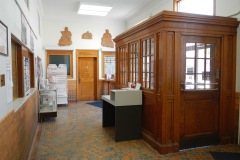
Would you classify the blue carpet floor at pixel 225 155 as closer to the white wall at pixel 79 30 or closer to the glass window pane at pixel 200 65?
the glass window pane at pixel 200 65

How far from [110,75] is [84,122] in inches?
150

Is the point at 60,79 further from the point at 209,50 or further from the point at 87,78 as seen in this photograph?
the point at 209,50

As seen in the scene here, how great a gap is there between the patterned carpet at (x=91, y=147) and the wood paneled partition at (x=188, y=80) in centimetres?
20

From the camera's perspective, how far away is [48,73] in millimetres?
7758

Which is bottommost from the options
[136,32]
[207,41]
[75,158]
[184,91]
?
[75,158]

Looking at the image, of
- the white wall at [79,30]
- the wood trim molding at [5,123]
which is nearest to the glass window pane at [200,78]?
the wood trim molding at [5,123]

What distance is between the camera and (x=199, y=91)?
3.69m

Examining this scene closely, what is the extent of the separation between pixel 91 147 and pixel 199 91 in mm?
2311

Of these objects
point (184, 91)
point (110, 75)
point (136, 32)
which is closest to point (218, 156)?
point (184, 91)

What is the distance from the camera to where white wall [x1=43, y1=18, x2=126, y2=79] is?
841 centimetres

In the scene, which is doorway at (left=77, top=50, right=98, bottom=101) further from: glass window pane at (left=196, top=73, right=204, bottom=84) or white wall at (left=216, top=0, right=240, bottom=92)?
glass window pane at (left=196, top=73, right=204, bottom=84)

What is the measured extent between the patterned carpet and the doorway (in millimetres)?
3934

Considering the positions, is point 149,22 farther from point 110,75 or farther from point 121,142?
point 110,75

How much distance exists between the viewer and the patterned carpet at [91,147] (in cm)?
339
